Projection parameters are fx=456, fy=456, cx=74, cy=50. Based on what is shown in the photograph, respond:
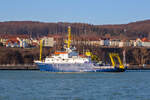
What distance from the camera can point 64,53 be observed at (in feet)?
243

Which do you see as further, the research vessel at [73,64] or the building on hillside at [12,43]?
the building on hillside at [12,43]

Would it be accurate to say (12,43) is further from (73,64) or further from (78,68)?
(78,68)

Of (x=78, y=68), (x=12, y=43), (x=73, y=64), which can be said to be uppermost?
(x=12, y=43)

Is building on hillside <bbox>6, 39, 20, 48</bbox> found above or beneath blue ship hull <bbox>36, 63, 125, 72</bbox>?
above

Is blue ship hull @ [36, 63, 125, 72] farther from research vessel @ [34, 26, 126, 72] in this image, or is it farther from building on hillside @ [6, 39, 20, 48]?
building on hillside @ [6, 39, 20, 48]

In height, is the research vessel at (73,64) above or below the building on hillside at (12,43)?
below

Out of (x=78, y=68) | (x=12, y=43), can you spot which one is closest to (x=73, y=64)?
(x=78, y=68)

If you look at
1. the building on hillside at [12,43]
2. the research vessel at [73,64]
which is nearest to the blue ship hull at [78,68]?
the research vessel at [73,64]

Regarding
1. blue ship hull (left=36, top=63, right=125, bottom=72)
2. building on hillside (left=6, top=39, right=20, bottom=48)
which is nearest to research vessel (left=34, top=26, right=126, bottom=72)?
blue ship hull (left=36, top=63, right=125, bottom=72)

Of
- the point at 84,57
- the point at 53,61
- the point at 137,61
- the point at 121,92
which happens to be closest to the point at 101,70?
the point at 84,57

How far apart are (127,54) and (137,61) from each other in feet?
18.9

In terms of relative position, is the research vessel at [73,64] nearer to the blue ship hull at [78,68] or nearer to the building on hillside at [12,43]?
the blue ship hull at [78,68]

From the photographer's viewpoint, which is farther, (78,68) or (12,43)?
(12,43)

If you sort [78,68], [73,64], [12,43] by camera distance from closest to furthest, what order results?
[78,68], [73,64], [12,43]
